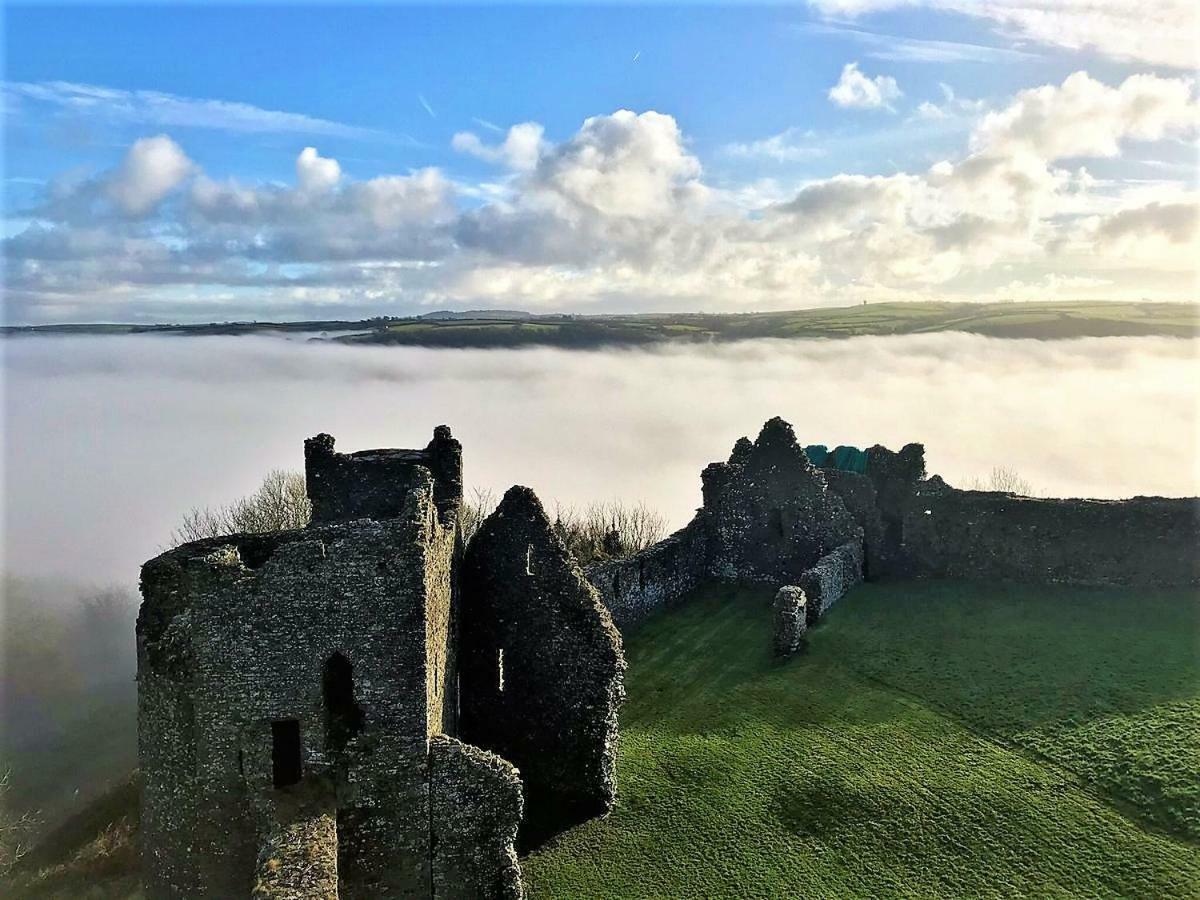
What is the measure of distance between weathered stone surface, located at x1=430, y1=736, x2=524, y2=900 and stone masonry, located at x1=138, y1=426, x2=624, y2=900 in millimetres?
25

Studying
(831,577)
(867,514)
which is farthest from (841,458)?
(831,577)

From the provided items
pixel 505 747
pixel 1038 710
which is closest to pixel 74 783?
pixel 505 747

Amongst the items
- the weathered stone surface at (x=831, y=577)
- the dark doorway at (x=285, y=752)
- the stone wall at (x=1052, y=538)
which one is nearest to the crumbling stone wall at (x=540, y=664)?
the dark doorway at (x=285, y=752)

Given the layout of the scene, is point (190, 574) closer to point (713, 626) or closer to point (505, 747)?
point (505, 747)

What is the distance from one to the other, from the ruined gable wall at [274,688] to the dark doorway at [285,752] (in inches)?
5.7

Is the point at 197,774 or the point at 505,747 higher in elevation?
the point at 197,774

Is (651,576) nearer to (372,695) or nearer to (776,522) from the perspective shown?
(776,522)

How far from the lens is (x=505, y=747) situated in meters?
19.9

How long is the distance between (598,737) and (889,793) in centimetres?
643

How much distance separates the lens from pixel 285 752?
585 inches

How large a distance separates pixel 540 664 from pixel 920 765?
8.94 meters

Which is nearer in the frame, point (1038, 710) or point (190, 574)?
point (190, 574)

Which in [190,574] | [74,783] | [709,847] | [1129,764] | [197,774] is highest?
[190,574]

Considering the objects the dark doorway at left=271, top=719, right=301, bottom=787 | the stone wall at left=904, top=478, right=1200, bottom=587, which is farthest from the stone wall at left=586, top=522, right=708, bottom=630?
the dark doorway at left=271, top=719, right=301, bottom=787
